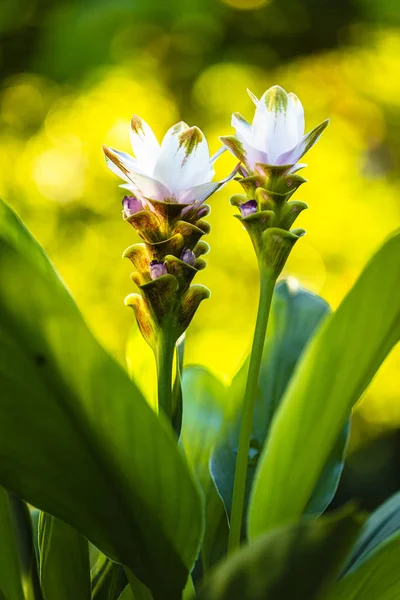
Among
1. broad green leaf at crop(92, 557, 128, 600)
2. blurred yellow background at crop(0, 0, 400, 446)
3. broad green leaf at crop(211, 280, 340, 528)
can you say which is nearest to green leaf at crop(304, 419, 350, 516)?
broad green leaf at crop(211, 280, 340, 528)

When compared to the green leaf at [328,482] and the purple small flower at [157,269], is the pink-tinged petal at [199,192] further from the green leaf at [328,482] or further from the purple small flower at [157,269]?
the green leaf at [328,482]

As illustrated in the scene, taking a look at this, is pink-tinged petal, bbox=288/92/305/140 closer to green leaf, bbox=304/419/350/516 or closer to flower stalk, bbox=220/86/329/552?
flower stalk, bbox=220/86/329/552

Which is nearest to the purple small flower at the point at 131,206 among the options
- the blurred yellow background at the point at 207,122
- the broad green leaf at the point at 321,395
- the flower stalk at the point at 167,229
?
the flower stalk at the point at 167,229

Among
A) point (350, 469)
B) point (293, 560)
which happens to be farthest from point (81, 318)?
point (350, 469)

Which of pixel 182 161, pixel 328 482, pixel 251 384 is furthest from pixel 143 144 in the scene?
pixel 328 482

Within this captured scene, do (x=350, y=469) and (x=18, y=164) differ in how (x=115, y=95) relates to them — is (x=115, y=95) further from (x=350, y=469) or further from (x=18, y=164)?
(x=350, y=469)

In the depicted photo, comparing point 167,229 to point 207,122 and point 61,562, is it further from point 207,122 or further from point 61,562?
point 207,122
